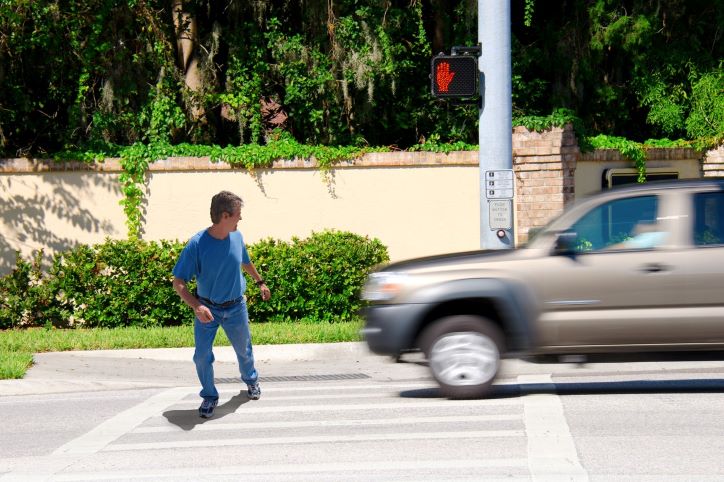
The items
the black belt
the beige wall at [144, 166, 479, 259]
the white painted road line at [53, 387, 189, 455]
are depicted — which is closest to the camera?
the white painted road line at [53, 387, 189, 455]

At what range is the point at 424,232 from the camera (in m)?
17.0

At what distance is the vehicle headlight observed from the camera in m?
9.45

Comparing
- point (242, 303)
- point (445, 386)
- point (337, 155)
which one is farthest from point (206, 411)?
point (337, 155)

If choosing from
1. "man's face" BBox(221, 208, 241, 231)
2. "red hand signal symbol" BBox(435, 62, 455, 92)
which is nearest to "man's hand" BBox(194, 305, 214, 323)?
"man's face" BBox(221, 208, 241, 231)

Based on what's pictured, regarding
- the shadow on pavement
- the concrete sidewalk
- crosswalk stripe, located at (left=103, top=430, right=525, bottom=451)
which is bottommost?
the concrete sidewalk

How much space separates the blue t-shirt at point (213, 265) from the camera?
360 inches

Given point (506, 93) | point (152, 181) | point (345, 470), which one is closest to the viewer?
point (345, 470)

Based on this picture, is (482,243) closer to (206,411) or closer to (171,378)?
(171,378)

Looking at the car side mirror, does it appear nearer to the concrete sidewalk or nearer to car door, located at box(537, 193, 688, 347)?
car door, located at box(537, 193, 688, 347)

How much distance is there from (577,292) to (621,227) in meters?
0.75

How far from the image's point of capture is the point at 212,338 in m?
9.29

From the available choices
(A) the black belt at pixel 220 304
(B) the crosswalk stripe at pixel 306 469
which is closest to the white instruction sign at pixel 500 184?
(A) the black belt at pixel 220 304

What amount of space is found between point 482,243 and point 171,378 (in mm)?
4063

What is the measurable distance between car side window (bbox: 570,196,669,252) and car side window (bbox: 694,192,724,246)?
29cm
